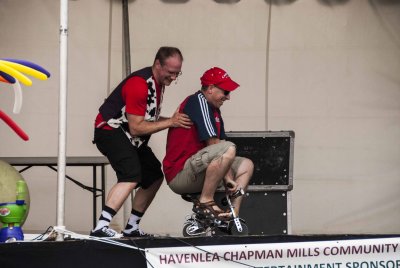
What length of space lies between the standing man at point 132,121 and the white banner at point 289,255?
576 mm

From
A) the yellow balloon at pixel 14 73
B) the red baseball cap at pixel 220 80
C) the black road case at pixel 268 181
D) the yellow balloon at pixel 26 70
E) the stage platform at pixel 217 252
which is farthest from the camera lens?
the black road case at pixel 268 181

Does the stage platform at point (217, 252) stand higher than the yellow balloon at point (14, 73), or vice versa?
the yellow balloon at point (14, 73)

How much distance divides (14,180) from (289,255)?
63.7 inches

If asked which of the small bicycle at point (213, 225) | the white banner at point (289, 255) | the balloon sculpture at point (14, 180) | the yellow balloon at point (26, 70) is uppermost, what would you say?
the yellow balloon at point (26, 70)

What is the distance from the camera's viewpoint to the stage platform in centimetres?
479

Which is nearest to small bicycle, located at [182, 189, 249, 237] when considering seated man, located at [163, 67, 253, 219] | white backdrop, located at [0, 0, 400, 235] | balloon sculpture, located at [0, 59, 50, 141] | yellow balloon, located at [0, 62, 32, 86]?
seated man, located at [163, 67, 253, 219]

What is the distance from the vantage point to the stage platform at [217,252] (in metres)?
4.79

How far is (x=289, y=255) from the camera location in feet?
16.3

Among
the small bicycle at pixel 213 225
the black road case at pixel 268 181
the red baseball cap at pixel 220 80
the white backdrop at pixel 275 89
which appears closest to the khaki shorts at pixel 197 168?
the small bicycle at pixel 213 225

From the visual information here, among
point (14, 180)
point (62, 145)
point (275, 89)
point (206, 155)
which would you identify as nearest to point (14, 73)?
point (62, 145)

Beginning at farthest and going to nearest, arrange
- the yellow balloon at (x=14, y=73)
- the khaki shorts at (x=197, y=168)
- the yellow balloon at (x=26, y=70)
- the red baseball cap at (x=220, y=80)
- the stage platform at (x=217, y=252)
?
the red baseball cap at (x=220, y=80) < the khaki shorts at (x=197, y=168) < the stage platform at (x=217, y=252) < the yellow balloon at (x=26, y=70) < the yellow balloon at (x=14, y=73)

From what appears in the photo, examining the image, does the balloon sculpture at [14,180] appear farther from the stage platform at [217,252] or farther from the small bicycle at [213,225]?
the small bicycle at [213,225]

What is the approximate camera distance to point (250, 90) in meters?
7.34

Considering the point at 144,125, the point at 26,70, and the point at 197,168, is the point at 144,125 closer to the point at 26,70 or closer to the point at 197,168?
the point at 197,168
